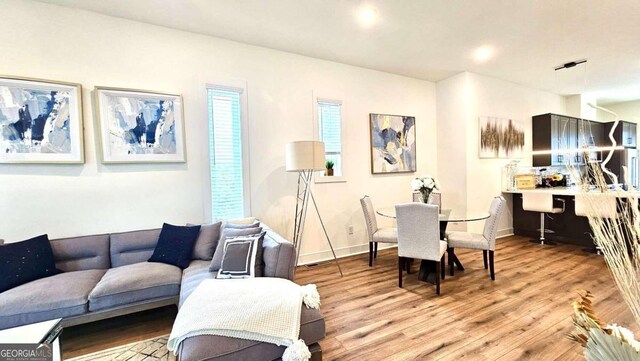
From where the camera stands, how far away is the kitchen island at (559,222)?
14.5 ft

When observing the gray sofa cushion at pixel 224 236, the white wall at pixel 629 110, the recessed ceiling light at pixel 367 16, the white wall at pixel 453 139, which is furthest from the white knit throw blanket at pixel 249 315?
the white wall at pixel 629 110

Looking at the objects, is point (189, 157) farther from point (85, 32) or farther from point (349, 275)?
point (349, 275)

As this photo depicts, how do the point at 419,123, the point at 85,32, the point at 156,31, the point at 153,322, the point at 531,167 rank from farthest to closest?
1. the point at 531,167
2. the point at 419,123
3. the point at 156,31
4. the point at 85,32
5. the point at 153,322

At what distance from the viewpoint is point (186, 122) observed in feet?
10.5

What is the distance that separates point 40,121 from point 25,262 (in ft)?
4.32

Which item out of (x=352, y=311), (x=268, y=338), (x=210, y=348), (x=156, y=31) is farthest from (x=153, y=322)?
(x=156, y=31)

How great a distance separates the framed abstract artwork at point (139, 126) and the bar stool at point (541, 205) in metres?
5.33

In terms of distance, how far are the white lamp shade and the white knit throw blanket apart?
1551 mm

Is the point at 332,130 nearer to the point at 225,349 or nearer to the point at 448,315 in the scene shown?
the point at 448,315

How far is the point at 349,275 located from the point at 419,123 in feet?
10.1

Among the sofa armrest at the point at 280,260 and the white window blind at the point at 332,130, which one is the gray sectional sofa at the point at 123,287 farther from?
the white window blind at the point at 332,130

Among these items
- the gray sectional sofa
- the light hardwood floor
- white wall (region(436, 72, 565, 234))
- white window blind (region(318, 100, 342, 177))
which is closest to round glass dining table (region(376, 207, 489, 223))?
the light hardwood floor

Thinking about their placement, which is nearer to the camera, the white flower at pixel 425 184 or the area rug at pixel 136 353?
the area rug at pixel 136 353

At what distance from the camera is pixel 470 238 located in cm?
327
